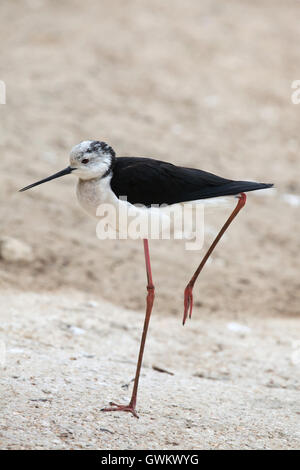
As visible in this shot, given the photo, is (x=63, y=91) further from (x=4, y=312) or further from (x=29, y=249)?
(x=4, y=312)

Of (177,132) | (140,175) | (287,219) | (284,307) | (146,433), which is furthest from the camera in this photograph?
(177,132)

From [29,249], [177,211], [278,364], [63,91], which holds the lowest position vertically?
[278,364]

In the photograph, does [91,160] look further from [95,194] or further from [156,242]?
[156,242]

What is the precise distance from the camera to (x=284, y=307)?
19.2 feet

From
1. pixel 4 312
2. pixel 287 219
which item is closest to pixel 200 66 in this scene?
pixel 287 219

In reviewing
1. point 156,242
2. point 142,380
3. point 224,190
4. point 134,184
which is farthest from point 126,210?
point 156,242

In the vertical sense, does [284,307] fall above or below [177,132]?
below

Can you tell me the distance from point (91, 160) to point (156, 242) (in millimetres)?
2990

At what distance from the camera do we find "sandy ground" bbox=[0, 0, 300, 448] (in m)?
3.68

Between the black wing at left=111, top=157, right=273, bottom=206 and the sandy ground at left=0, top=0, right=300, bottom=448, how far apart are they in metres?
1.15

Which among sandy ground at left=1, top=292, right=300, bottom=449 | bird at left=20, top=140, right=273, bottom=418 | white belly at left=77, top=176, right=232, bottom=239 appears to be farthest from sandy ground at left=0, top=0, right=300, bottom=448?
white belly at left=77, top=176, right=232, bottom=239

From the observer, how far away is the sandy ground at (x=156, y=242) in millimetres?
3684

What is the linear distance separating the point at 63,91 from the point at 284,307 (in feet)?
15.1

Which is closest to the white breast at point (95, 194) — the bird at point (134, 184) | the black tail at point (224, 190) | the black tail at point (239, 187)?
the bird at point (134, 184)
